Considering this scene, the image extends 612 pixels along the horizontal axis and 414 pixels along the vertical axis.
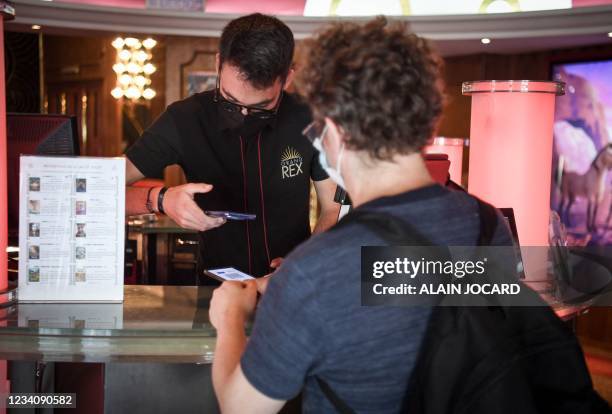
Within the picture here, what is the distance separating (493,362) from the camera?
105cm

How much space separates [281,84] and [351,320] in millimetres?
1225

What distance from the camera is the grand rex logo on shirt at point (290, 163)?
94.7 inches

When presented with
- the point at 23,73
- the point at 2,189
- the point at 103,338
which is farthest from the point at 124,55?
the point at 103,338

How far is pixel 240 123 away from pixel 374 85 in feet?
3.98

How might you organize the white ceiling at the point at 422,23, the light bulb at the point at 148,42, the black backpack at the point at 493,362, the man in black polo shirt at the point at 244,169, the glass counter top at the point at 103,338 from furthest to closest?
the light bulb at the point at 148,42 → the white ceiling at the point at 422,23 → the man in black polo shirt at the point at 244,169 → the glass counter top at the point at 103,338 → the black backpack at the point at 493,362

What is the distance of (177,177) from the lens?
812 cm

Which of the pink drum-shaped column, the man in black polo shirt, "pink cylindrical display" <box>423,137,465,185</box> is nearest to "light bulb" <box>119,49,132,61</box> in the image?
"pink cylindrical display" <box>423,137,465,185</box>

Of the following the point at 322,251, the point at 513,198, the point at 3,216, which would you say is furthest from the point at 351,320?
the point at 513,198

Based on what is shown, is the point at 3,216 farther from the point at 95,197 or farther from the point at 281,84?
the point at 281,84

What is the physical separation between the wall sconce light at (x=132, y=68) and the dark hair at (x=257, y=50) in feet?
20.2

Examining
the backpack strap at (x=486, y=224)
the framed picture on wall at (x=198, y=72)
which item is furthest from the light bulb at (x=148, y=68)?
the backpack strap at (x=486, y=224)

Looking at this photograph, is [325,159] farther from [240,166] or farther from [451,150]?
[451,150]

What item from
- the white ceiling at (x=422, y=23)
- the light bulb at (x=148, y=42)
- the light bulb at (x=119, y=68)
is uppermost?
the light bulb at (x=148, y=42)

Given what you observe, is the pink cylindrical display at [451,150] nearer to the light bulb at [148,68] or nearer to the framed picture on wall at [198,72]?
the framed picture on wall at [198,72]
